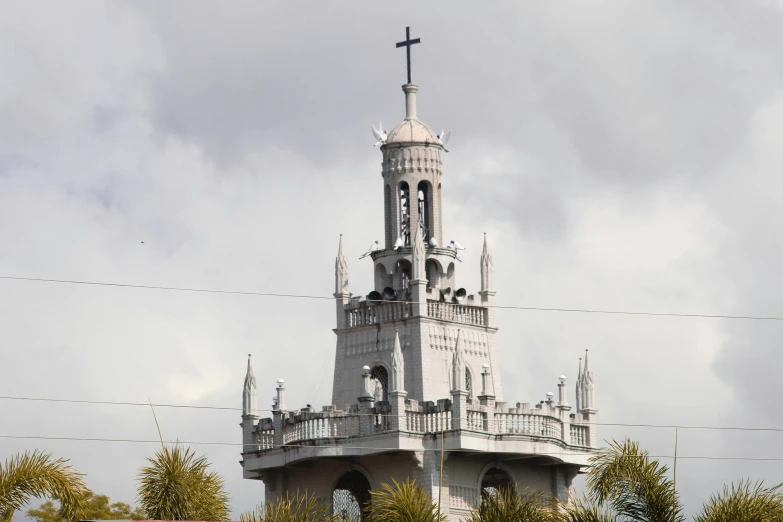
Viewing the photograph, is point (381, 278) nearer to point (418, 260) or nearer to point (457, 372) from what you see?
point (418, 260)

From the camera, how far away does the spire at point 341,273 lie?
72438 mm

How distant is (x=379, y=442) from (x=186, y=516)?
14.1 metres

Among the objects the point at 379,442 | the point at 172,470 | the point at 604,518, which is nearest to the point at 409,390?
the point at 379,442

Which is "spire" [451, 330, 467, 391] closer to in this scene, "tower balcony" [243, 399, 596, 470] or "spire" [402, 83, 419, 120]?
"tower balcony" [243, 399, 596, 470]

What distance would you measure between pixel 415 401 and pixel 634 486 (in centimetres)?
1795

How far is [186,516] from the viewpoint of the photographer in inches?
2169

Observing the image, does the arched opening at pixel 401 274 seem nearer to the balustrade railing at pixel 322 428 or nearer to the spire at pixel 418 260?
the spire at pixel 418 260

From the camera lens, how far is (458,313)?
71625mm

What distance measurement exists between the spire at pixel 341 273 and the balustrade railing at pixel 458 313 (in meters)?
3.30

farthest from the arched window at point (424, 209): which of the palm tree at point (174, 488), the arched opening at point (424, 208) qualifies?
the palm tree at point (174, 488)

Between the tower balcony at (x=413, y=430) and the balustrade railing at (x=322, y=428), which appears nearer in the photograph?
the tower balcony at (x=413, y=430)

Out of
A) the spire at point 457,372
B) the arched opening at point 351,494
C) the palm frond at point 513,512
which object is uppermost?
the spire at point 457,372

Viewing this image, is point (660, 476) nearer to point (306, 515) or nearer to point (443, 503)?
point (306, 515)

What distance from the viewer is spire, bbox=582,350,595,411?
72.4 metres
